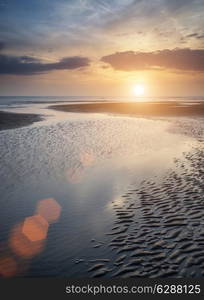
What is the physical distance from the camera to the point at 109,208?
1158cm

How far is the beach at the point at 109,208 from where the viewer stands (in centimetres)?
767

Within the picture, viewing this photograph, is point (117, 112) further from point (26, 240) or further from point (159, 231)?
point (26, 240)

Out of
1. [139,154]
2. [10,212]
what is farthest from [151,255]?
[139,154]

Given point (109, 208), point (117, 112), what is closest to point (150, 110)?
point (117, 112)

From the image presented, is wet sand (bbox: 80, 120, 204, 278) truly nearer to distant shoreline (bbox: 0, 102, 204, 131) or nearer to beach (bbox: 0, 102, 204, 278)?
beach (bbox: 0, 102, 204, 278)

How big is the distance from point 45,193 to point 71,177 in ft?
9.41

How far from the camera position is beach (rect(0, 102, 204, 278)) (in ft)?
25.2

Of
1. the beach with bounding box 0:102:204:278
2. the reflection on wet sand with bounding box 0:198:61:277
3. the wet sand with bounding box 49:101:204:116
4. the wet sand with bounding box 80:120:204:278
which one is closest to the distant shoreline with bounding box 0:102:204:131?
the wet sand with bounding box 49:101:204:116

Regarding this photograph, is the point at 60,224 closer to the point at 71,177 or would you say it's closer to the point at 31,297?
the point at 31,297

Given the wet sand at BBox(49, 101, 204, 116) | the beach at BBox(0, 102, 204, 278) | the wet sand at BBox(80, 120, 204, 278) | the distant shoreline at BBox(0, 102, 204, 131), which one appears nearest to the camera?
the wet sand at BBox(80, 120, 204, 278)

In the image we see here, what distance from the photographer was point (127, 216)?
10.7 meters

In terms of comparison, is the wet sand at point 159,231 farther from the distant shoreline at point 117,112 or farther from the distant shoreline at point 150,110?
→ the distant shoreline at point 150,110

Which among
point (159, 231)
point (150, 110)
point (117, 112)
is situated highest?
point (150, 110)

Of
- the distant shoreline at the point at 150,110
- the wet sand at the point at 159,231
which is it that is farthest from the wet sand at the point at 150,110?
the wet sand at the point at 159,231
